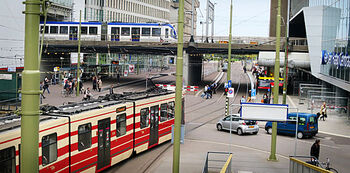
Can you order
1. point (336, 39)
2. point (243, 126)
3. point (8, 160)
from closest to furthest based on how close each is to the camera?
point (8, 160) < point (243, 126) < point (336, 39)

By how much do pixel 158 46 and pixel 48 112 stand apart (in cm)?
3727

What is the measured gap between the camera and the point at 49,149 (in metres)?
12.4

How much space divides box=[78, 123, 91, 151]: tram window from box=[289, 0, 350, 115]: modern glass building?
22.5 m

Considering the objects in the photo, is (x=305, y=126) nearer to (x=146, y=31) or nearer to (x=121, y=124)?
(x=121, y=124)

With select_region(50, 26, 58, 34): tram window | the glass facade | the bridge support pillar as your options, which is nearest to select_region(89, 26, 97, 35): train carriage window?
select_region(50, 26, 58, 34): tram window

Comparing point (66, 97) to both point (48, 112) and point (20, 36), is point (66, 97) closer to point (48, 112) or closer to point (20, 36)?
point (20, 36)

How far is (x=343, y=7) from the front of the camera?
35812 mm

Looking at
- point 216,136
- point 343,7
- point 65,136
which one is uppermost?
point 343,7

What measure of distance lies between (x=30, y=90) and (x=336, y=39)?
37600mm

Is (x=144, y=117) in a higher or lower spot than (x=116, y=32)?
lower

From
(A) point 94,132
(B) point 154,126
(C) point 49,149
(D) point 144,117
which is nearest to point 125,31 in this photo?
(B) point 154,126

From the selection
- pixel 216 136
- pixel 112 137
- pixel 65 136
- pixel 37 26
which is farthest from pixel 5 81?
pixel 37 26

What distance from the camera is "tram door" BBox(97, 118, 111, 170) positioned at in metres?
15.4

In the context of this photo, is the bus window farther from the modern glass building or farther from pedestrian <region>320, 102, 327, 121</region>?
pedestrian <region>320, 102, 327, 121</region>
